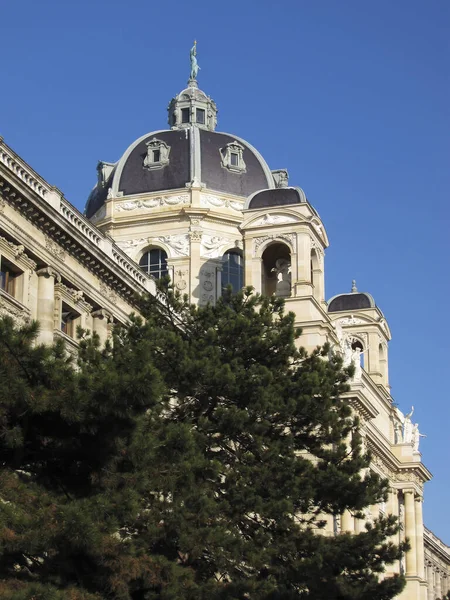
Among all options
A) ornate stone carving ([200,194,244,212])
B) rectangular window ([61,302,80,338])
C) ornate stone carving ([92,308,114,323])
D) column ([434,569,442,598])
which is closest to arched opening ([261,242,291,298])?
ornate stone carving ([200,194,244,212])

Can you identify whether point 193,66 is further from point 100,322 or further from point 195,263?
point 100,322

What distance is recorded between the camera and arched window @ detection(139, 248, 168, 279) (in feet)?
239

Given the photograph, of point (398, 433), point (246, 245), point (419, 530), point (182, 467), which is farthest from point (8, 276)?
point (419, 530)

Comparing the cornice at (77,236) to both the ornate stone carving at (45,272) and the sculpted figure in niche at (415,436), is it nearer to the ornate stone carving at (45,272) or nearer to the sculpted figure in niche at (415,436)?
the ornate stone carving at (45,272)

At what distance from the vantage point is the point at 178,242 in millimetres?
73000

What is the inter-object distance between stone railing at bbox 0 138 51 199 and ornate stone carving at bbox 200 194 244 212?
33680mm

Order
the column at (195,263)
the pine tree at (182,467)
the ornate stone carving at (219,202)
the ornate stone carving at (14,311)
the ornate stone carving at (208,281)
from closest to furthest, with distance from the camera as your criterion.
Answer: the pine tree at (182,467)
the ornate stone carving at (14,311)
the ornate stone carving at (208,281)
the column at (195,263)
the ornate stone carving at (219,202)

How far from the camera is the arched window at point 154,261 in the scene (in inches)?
2869

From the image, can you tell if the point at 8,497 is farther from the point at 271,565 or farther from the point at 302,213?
the point at 302,213

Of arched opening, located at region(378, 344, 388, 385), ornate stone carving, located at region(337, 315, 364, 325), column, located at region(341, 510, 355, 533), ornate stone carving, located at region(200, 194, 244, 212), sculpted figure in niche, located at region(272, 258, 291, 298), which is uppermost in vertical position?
ornate stone carving, located at region(200, 194, 244, 212)

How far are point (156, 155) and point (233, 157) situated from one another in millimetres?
4848

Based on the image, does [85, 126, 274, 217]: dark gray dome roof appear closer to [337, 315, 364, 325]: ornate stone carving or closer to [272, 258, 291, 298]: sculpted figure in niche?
[337, 315, 364, 325]: ornate stone carving

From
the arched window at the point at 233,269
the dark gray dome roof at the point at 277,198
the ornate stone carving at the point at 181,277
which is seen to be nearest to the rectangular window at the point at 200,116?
the arched window at the point at 233,269

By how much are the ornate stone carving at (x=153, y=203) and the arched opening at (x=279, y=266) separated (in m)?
10.8
